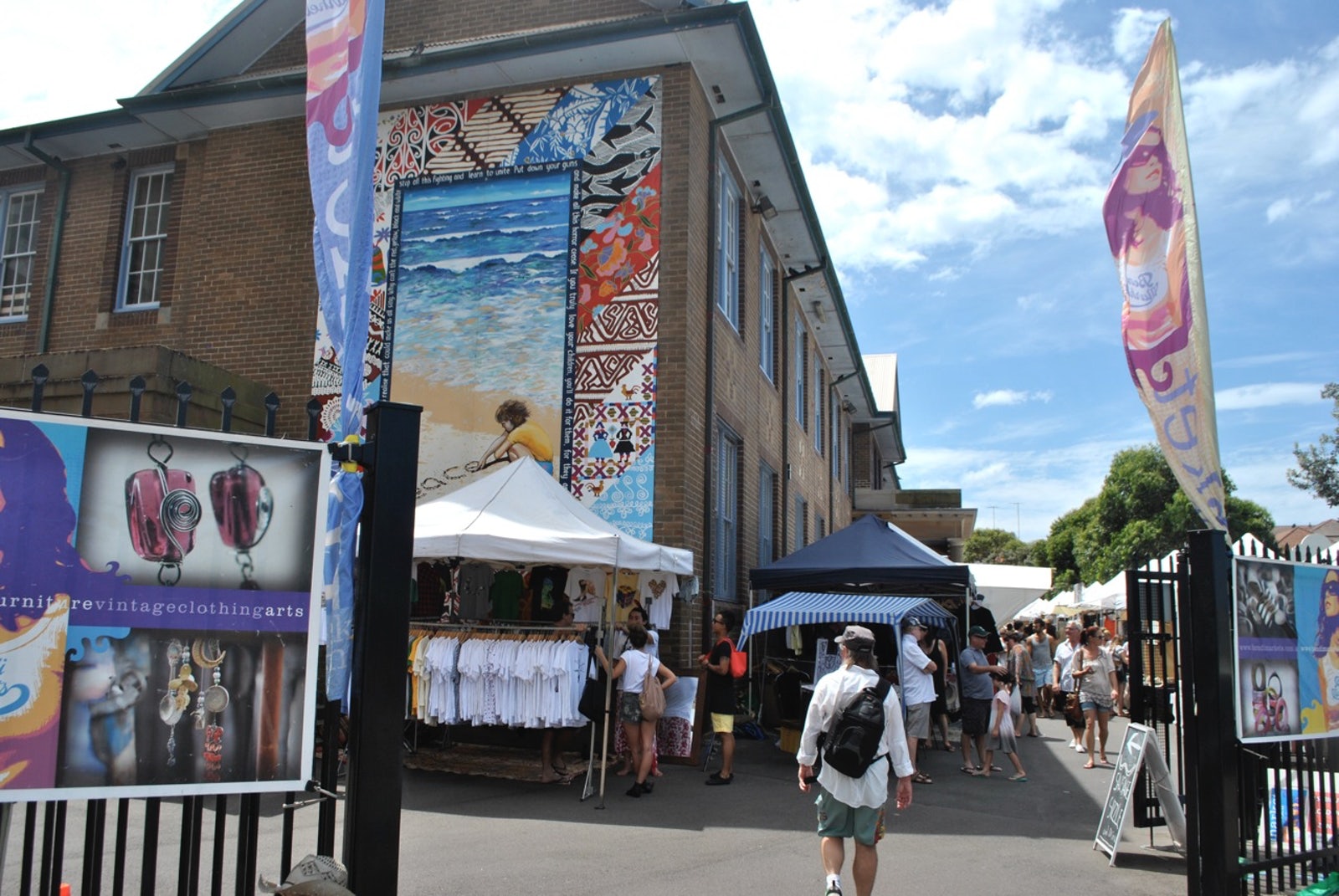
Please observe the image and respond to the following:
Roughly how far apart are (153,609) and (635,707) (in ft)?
21.0

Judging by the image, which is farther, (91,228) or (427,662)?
(91,228)

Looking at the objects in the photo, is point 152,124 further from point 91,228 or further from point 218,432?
point 218,432

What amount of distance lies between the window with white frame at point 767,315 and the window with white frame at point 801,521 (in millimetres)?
3363

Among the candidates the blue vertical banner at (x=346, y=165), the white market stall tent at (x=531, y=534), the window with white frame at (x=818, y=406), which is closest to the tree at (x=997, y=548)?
the window with white frame at (x=818, y=406)

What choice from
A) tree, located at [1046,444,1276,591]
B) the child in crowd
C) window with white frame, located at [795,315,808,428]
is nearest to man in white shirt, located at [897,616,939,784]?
the child in crowd

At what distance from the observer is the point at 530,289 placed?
40.8ft

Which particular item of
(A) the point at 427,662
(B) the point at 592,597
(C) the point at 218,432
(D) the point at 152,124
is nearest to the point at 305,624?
(C) the point at 218,432

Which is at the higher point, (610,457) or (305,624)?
(610,457)

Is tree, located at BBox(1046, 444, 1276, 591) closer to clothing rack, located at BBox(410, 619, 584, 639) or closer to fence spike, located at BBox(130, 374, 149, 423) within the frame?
clothing rack, located at BBox(410, 619, 584, 639)

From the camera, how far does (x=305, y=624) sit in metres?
3.65

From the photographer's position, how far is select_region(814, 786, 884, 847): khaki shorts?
227 inches

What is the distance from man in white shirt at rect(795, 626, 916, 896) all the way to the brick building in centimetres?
566

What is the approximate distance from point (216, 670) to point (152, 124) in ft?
43.5

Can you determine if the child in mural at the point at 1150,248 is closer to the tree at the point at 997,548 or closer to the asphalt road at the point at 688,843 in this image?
the asphalt road at the point at 688,843
